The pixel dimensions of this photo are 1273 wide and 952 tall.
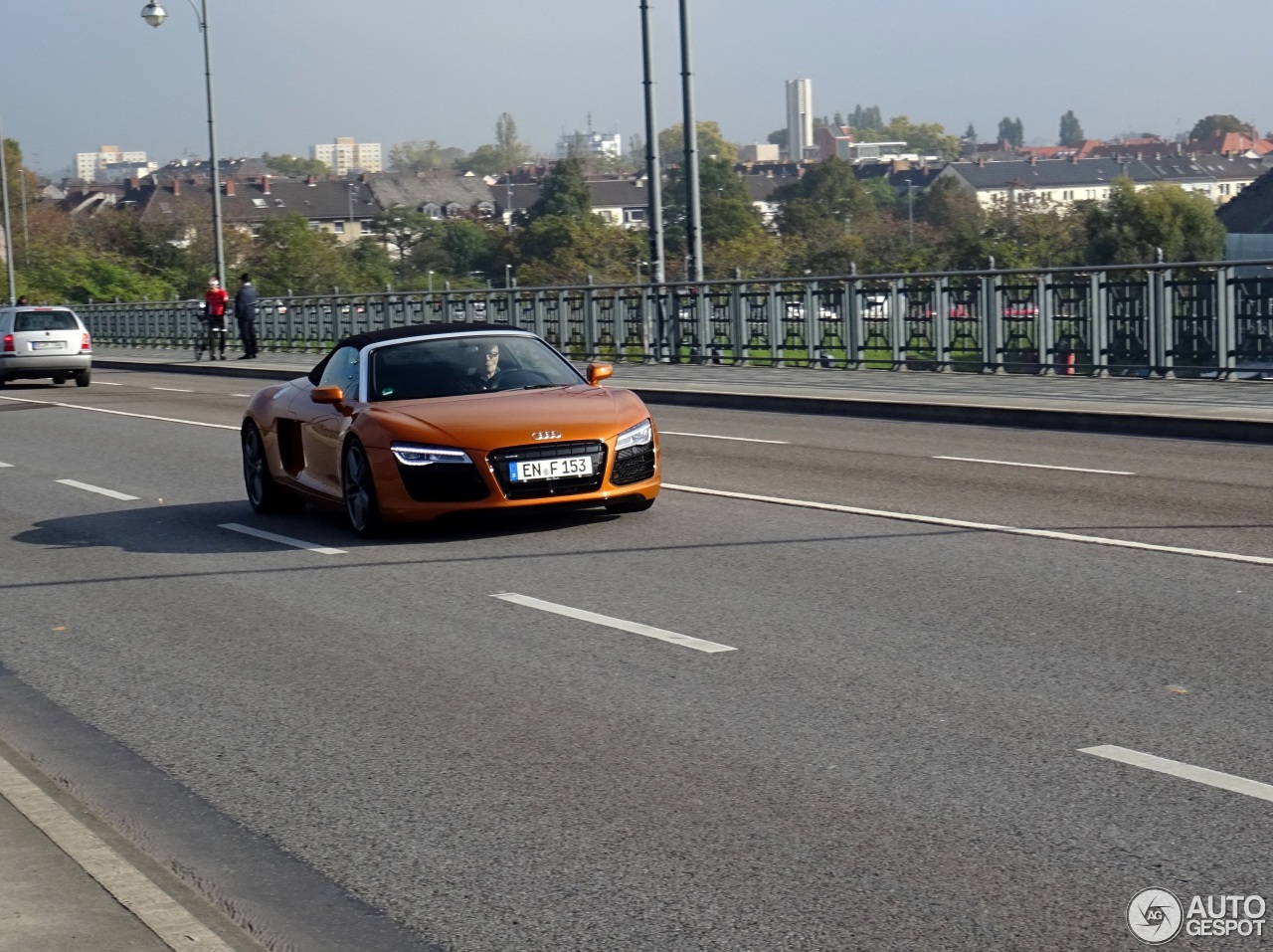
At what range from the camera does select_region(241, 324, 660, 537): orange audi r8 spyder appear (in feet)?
35.8

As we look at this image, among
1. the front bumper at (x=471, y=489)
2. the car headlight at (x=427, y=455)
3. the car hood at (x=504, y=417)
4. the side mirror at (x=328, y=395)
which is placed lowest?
the front bumper at (x=471, y=489)

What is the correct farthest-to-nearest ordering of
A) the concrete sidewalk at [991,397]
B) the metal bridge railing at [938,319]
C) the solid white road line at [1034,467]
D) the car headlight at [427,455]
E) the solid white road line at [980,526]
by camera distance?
the metal bridge railing at [938,319] < the concrete sidewalk at [991,397] < the solid white road line at [1034,467] < the car headlight at [427,455] < the solid white road line at [980,526]

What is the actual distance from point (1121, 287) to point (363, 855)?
1827 centimetres

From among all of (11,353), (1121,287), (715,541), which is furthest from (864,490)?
(11,353)

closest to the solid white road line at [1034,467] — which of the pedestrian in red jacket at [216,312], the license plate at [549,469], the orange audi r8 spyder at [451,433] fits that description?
the orange audi r8 spyder at [451,433]

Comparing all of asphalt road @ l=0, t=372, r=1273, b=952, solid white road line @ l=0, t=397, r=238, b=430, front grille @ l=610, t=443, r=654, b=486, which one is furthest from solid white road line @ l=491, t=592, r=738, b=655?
solid white road line @ l=0, t=397, r=238, b=430

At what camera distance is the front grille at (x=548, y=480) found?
10.9 meters

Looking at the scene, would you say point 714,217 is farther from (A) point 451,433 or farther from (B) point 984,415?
(A) point 451,433

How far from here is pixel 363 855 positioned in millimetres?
5168

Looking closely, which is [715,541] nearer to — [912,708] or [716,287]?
[912,708]

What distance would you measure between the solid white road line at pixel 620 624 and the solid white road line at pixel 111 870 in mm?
2895

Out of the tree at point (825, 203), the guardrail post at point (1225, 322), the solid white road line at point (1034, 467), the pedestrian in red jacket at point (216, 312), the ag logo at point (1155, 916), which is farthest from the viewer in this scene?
the tree at point (825, 203)

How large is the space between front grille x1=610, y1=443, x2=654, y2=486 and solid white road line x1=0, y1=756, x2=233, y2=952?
5.71 m

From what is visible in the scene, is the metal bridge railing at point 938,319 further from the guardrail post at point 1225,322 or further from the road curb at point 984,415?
the road curb at point 984,415
